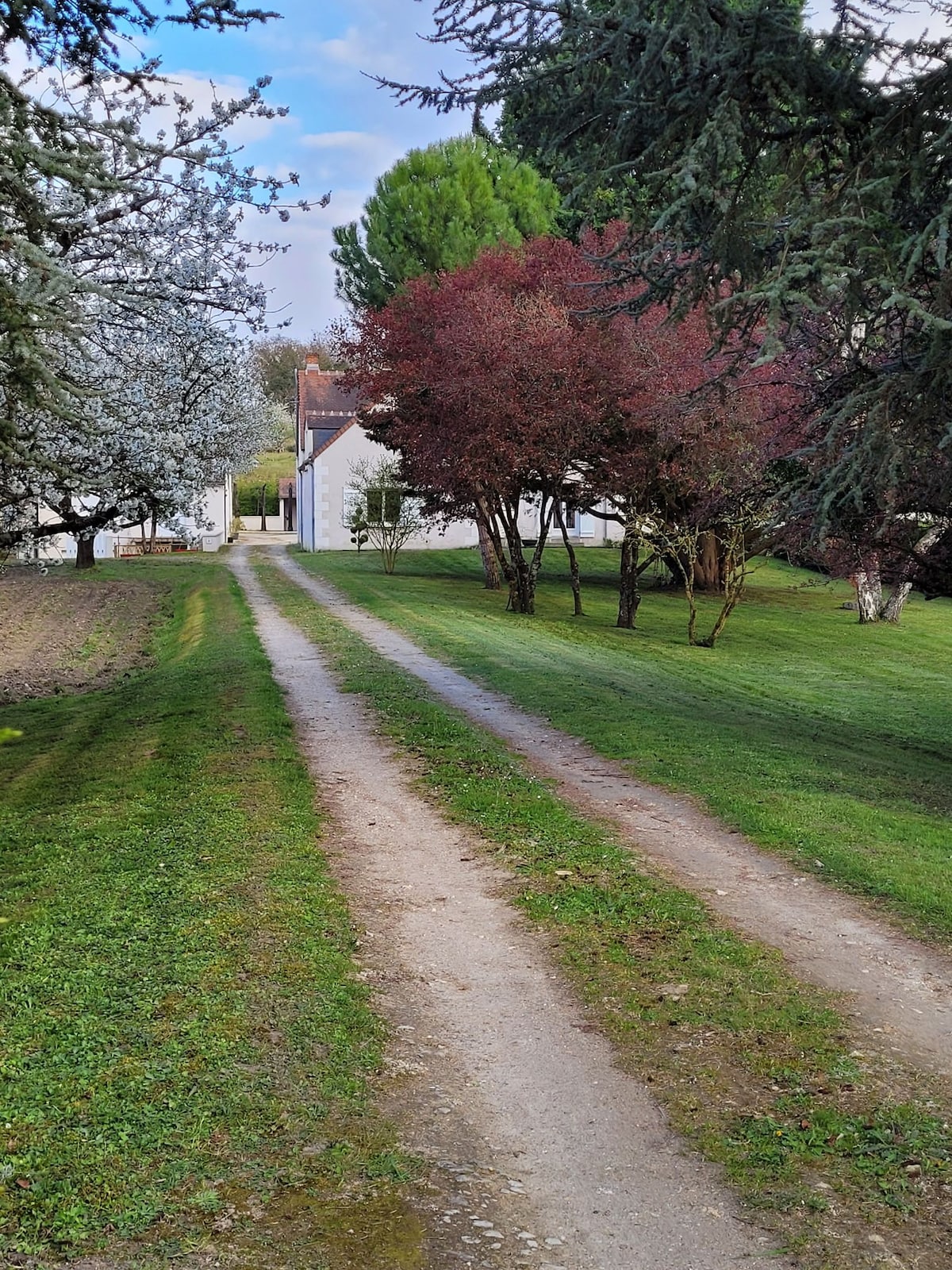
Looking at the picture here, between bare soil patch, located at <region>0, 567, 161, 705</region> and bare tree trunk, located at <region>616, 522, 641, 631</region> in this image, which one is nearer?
bare soil patch, located at <region>0, 567, 161, 705</region>

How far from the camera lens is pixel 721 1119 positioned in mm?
4492

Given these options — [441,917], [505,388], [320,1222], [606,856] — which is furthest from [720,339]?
[505,388]

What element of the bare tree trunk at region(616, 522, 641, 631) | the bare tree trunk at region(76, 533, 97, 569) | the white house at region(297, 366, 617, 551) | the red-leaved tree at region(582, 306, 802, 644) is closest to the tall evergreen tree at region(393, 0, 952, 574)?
the red-leaved tree at region(582, 306, 802, 644)

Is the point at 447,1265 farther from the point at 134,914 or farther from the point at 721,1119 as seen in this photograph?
the point at 134,914

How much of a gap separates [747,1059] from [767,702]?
488 inches

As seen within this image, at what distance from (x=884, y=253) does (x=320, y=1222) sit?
6407 mm

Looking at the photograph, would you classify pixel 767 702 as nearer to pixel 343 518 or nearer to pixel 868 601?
pixel 868 601

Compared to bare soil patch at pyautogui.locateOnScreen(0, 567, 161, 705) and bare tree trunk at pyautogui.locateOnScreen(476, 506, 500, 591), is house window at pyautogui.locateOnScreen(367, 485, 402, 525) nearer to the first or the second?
bare tree trunk at pyautogui.locateOnScreen(476, 506, 500, 591)

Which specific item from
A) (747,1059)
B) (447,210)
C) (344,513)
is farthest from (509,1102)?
(344,513)

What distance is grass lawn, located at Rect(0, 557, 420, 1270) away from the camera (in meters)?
3.79

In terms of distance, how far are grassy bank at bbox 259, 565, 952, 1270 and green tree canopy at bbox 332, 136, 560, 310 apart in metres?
29.8

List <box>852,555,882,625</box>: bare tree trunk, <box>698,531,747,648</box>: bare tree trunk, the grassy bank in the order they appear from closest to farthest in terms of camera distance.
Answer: the grassy bank
<box>698,531,747,648</box>: bare tree trunk
<box>852,555,882,625</box>: bare tree trunk

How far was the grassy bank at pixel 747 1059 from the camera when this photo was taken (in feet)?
12.9

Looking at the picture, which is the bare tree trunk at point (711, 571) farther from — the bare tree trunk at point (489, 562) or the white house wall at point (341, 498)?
the white house wall at point (341, 498)
